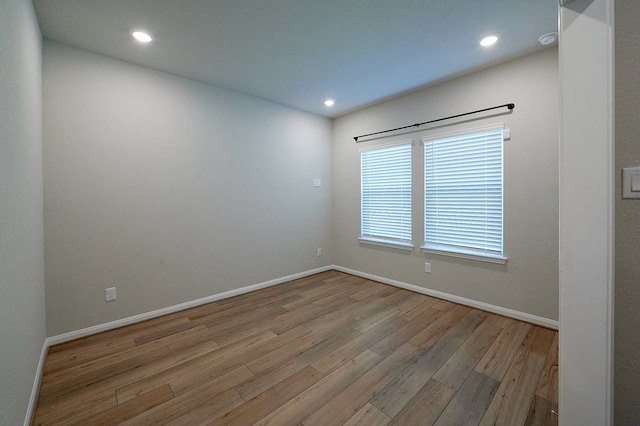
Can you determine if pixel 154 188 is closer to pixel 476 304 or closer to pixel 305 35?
pixel 305 35

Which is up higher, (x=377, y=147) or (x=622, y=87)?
(x=377, y=147)

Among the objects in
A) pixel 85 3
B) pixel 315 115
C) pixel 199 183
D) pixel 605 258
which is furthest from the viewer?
pixel 315 115

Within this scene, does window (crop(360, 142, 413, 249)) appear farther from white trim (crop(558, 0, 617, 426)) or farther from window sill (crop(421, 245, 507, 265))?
white trim (crop(558, 0, 617, 426))

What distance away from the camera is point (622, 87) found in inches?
41.6

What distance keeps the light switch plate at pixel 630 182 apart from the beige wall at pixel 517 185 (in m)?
1.76

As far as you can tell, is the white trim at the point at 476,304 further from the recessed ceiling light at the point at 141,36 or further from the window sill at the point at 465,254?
the recessed ceiling light at the point at 141,36

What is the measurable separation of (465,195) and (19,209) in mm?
3809

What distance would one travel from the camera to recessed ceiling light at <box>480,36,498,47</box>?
2.32 m

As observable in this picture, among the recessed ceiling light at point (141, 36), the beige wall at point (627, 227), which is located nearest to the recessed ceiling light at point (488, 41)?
the beige wall at point (627, 227)

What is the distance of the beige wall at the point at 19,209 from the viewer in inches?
47.4

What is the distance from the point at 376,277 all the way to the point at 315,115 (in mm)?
2830

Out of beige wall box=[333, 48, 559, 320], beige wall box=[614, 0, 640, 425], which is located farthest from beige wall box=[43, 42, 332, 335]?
beige wall box=[614, 0, 640, 425]

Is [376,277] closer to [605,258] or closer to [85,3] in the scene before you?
[605,258]

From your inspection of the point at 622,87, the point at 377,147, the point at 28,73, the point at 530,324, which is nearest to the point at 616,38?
the point at 622,87
